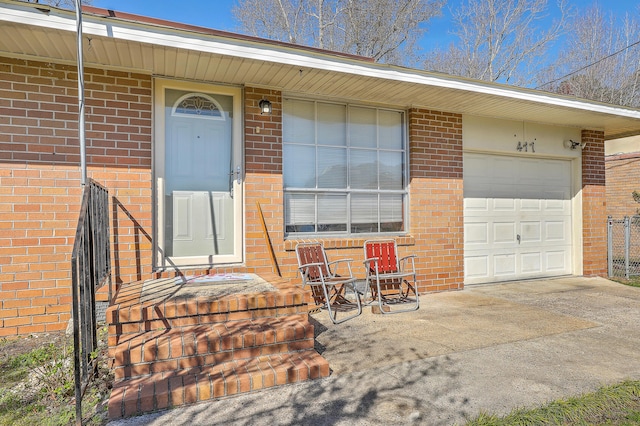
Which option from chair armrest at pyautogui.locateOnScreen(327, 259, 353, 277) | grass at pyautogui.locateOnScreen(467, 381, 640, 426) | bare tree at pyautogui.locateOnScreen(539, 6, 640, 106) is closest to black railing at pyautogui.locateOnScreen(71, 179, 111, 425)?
grass at pyautogui.locateOnScreen(467, 381, 640, 426)

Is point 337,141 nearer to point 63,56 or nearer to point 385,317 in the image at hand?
point 385,317

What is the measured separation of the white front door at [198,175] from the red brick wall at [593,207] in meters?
6.53

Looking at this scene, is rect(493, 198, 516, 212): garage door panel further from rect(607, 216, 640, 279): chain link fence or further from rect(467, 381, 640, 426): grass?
rect(467, 381, 640, 426): grass

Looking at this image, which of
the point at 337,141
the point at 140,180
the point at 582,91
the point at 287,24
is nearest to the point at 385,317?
the point at 337,141

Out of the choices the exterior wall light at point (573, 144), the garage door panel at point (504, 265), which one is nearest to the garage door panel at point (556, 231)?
the garage door panel at point (504, 265)

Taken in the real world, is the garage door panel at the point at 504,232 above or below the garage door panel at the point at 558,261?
above

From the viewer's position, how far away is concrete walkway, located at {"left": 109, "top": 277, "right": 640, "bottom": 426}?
258cm

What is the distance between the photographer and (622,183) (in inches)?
463

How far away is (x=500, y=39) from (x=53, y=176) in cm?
1644

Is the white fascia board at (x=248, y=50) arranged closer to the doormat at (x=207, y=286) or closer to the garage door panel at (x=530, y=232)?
the garage door panel at (x=530, y=232)

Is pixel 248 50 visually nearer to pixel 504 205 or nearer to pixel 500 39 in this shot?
pixel 504 205

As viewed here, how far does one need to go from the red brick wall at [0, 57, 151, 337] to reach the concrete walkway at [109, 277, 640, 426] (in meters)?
2.49

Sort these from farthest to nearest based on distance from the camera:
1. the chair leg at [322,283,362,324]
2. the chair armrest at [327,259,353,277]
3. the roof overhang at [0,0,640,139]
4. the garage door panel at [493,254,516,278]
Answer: the garage door panel at [493,254,516,278]
the chair armrest at [327,259,353,277]
the chair leg at [322,283,362,324]
the roof overhang at [0,0,640,139]

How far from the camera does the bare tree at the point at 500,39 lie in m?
15.7
